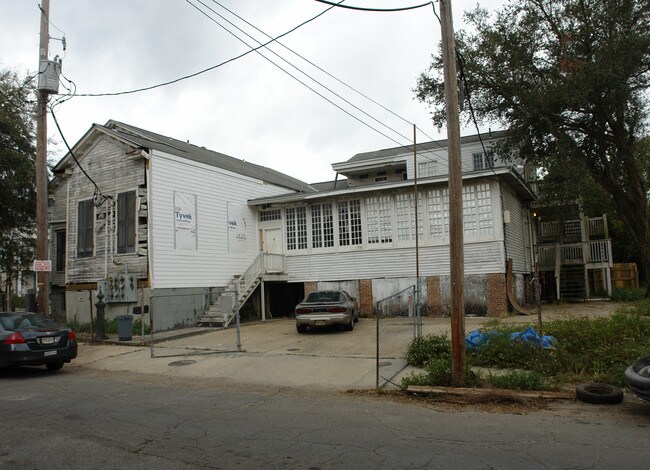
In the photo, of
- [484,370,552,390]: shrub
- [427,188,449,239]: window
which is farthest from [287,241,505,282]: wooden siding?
[484,370,552,390]: shrub

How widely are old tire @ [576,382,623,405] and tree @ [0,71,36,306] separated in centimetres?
2119

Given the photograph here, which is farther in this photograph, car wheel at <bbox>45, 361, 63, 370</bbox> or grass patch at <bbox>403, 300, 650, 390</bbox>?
car wheel at <bbox>45, 361, 63, 370</bbox>

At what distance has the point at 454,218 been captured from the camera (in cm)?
805

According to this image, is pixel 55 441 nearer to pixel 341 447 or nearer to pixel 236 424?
pixel 236 424

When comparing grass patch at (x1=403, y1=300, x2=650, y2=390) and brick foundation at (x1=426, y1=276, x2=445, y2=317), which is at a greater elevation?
brick foundation at (x1=426, y1=276, x2=445, y2=317)

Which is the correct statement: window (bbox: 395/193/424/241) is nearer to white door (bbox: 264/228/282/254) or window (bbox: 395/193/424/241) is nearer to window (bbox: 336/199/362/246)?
window (bbox: 336/199/362/246)

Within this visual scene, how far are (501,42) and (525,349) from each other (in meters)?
17.8

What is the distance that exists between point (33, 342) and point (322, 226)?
12.8 metres

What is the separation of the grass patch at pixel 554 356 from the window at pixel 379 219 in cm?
952

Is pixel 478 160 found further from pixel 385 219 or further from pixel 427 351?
pixel 427 351

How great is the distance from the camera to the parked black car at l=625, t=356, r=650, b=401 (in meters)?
6.08

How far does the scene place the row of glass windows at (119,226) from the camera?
18781 mm

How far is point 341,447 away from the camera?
17.2ft

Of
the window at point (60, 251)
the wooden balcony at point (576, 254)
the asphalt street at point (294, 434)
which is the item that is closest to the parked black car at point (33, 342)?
the asphalt street at point (294, 434)
